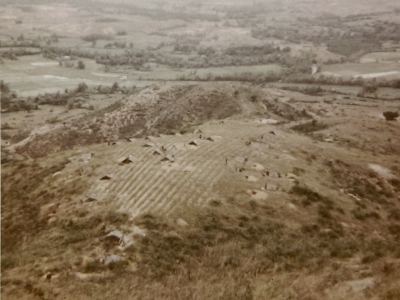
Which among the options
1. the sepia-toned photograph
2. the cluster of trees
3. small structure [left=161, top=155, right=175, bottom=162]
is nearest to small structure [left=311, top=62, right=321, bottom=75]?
the sepia-toned photograph

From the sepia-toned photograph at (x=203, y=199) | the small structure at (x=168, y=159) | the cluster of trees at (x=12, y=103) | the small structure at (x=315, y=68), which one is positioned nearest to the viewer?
the sepia-toned photograph at (x=203, y=199)

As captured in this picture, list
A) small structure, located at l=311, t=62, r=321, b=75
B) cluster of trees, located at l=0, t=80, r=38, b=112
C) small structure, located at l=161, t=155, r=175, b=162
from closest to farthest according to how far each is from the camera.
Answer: small structure, located at l=161, t=155, r=175, b=162
cluster of trees, located at l=0, t=80, r=38, b=112
small structure, located at l=311, t=62, r=321, b=75

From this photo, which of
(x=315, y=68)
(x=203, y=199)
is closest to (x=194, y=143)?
(x=203, y=199)

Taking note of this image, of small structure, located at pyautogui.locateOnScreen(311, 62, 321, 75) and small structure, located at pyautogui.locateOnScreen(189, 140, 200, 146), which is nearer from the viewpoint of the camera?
small structure, located at pyautogui.locateOnScreen(189, 140, 200, 146)

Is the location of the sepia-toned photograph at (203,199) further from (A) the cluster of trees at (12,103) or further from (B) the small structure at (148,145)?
(A) the cluster of trees at (12,103)

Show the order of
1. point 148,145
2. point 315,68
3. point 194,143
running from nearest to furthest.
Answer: point 148,145 → point 194,143 → point 315,68

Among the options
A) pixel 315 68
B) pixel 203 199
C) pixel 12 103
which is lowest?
pixel 315 68

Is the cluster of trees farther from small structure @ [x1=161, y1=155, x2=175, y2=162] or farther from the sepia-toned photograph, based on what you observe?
small structure @ [x1=161, y1=155, x2=175, y2=162]

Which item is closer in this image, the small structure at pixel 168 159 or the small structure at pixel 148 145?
the small structure at pixel 168 159

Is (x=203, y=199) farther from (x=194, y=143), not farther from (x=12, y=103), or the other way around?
(x=12, y=103)

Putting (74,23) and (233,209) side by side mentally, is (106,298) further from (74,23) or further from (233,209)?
(74,23)

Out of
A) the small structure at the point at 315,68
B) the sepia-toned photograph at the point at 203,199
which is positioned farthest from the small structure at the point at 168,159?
the small structure at the point at 315,68
